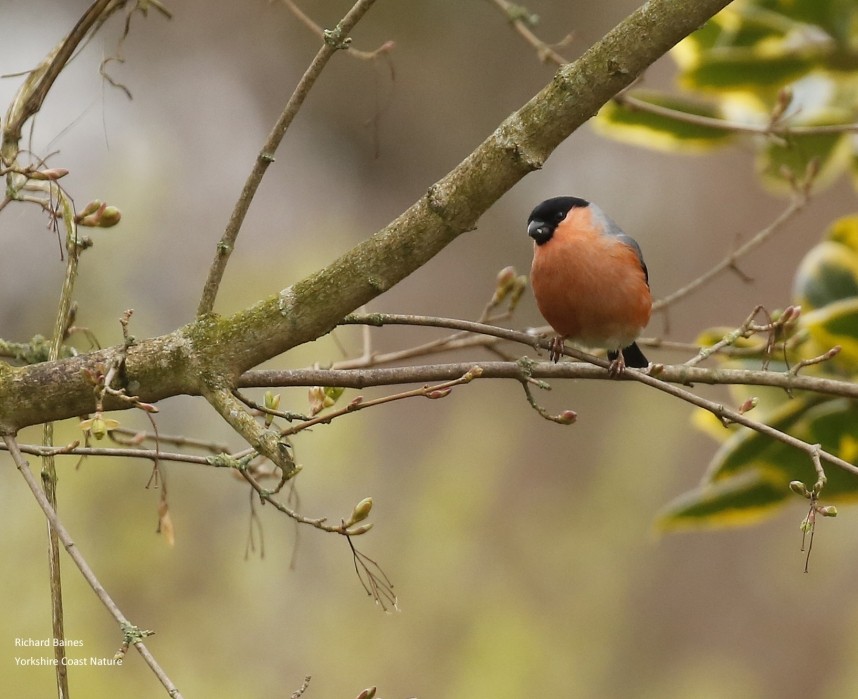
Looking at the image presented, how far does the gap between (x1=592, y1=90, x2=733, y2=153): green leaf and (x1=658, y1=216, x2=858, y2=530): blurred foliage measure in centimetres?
45

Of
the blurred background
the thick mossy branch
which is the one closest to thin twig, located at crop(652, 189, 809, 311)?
the thick mossy branch

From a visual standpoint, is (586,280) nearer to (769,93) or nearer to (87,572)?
(769,93)

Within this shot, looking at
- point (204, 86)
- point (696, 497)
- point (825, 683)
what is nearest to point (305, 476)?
point (204, 86)

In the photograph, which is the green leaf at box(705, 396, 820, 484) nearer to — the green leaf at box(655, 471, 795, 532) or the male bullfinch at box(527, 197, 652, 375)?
the green leaf at box(655, 471, 795, 532)

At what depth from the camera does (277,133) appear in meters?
1.56

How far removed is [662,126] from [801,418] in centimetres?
90

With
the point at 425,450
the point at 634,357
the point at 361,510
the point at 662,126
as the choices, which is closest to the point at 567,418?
the point at 361,510

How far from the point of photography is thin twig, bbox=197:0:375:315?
1.54 meters

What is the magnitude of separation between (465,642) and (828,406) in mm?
4022

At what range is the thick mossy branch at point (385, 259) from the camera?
1.43m

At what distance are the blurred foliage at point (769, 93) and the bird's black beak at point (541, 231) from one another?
38 centimetres

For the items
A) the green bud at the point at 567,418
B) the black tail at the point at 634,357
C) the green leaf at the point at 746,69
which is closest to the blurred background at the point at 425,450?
the black tail at the point at 634,357

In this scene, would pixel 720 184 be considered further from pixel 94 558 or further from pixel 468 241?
pixel 94 558

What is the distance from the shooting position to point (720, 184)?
21.2ft
